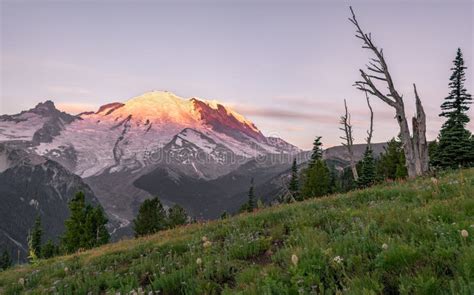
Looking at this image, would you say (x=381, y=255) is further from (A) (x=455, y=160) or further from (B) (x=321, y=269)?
(A) (x=455, y=160)

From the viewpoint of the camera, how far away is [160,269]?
6.93m

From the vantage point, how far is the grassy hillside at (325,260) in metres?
4.12

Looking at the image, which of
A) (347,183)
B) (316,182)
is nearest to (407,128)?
(316,182)

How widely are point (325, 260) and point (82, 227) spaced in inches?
2021

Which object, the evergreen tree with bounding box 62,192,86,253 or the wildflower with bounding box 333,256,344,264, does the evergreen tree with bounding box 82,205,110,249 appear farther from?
the wildflower with bounding box 333,256,344,264

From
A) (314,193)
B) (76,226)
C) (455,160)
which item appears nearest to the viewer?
(455,160)

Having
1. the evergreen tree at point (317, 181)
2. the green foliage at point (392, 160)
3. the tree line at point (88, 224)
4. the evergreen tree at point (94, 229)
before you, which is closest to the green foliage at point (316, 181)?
the evergreen tree at point (317, 181)

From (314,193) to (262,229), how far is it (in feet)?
161

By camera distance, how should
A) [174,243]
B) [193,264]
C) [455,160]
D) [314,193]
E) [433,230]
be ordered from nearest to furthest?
[433,230], [193,264], [174,243], [455,160], [314,193]

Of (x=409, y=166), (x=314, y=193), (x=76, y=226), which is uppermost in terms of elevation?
(x=409, y=166)

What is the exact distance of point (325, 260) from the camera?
16.5 ft

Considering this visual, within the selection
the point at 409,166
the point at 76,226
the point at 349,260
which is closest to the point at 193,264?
the point at 349,260

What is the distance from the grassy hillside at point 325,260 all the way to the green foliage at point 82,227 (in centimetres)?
4372

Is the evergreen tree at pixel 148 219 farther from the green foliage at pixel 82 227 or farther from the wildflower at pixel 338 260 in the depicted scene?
the wildflower at pixel 338 260
